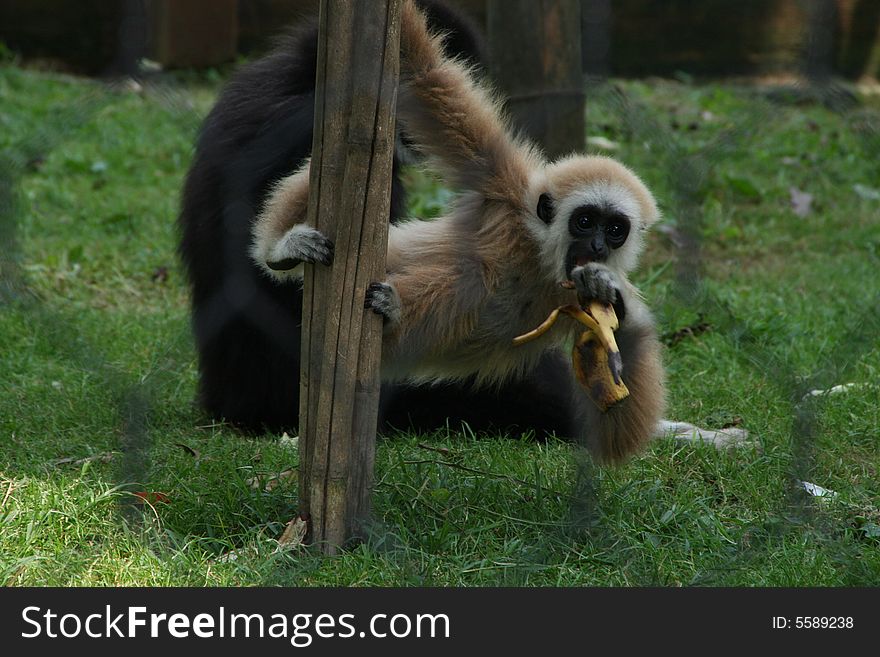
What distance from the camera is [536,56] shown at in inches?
163

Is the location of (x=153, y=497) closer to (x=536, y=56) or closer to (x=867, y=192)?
(x=536, y=56)

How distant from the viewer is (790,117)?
700 centimetres

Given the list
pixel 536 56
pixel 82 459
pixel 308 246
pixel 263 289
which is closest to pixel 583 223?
pixel 308 246

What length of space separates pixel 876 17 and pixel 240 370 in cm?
499

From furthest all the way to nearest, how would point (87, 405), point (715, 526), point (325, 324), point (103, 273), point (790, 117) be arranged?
point (790, 117) → point (103, 273) → point (87, 405) → point (715, 526) → point (325, 324)

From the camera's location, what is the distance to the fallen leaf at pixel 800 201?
18.6ft

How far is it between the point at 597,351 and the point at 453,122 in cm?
66

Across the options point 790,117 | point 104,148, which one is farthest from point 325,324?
point 790,117

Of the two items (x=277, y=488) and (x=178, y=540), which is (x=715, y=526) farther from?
(x=178, y=540)

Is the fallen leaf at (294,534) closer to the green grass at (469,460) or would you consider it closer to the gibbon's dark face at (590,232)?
the green grass at (469,460)

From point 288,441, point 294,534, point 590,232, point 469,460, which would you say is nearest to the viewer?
point 294,534

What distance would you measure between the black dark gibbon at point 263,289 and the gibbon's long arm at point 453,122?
0.71 m

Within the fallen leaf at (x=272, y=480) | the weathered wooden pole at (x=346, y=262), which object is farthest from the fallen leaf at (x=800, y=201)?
the weathered wooden pole at (x=346, y=262)

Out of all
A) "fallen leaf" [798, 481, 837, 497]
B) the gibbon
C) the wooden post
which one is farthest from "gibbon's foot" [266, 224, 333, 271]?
the wooden post
